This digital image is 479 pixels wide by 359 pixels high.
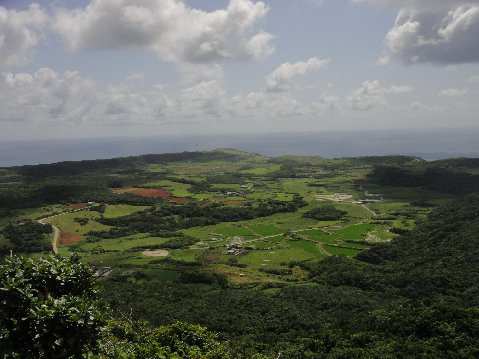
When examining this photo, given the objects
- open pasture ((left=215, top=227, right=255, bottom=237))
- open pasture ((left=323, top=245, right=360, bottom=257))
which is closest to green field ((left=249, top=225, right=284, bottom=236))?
open pasture ((left=215, top=227, right=255, bottom=237))

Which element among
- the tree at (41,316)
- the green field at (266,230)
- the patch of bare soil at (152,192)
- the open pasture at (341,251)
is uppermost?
the tree at (41,316)

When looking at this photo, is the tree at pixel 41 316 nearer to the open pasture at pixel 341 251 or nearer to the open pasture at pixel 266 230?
the open pasture at pixel 341 251

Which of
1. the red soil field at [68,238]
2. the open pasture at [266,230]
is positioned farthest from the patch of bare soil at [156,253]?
the open pasture at [266,230]

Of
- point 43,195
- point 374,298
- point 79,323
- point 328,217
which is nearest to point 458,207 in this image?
point 328,217

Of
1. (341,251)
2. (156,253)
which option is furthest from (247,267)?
(156,253)

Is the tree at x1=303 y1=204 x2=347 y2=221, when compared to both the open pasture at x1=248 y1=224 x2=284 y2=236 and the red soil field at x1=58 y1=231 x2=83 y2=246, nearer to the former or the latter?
the open pasture at x1=248 y1=224 x2=284 y2=236

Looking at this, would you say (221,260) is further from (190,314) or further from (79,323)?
(79,323)

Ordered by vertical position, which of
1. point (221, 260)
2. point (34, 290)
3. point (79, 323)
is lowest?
point (221, 260)
